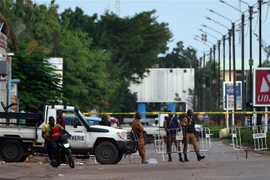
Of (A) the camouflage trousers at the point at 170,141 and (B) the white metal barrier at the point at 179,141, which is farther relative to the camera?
(B) the white metal barrier at the point at 179,141

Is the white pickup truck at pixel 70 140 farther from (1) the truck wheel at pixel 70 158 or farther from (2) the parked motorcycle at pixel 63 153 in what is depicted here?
(1) the truck wheel at pixel 70 158

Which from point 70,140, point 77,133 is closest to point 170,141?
point 77,133

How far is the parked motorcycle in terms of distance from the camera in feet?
82.2

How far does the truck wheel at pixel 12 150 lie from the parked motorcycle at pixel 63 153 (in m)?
2.66

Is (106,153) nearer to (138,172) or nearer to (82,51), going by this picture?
(138,172)

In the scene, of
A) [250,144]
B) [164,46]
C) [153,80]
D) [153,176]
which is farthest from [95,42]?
[153,176]

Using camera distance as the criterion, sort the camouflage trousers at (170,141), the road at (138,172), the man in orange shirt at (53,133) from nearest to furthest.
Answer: the road at (138,172), the man in orange shirt at (53,133), the camouflage trousers at (170,141)

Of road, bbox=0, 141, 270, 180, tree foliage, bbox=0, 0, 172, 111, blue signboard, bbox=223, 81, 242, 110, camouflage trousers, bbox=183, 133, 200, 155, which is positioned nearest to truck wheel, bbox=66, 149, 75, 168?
road, bbox=0, 141, 270, 180

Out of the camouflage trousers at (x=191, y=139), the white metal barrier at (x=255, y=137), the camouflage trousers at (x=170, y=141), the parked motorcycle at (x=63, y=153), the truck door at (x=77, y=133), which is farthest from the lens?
the white metal barrier at (x=255, y=137)

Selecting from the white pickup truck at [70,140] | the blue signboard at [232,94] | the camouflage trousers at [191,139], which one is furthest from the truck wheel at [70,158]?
the blue signboard at [232,94]

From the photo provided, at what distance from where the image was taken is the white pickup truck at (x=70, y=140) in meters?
27.8

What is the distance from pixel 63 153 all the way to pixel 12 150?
10.4ft

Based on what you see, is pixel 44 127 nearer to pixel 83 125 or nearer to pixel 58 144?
pixel 58 144

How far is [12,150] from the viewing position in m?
27.9
